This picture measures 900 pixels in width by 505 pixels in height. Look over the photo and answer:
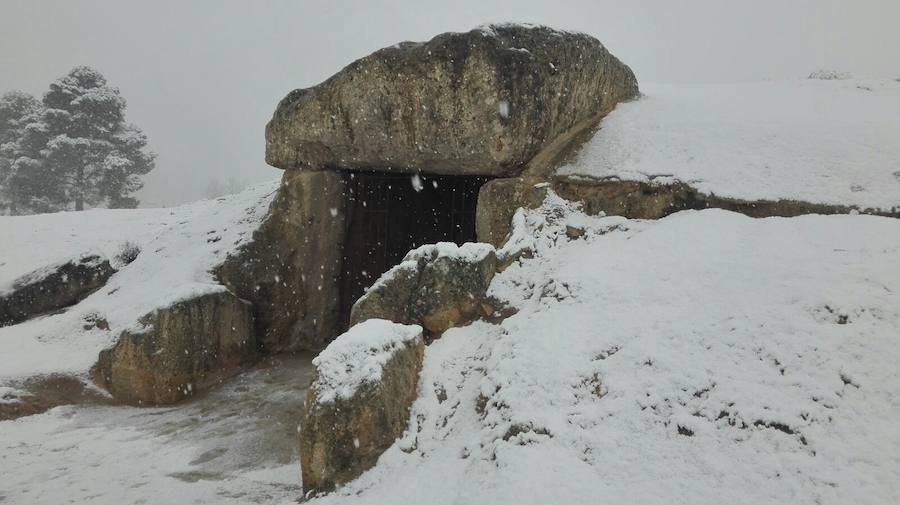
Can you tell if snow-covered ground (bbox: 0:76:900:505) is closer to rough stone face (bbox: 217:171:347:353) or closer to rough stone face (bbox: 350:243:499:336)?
rough stone face (bbox: 350:243:499:336)

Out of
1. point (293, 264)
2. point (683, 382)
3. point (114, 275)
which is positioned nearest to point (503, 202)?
point (683, 382)

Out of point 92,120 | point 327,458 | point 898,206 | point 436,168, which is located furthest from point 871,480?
point 92,120

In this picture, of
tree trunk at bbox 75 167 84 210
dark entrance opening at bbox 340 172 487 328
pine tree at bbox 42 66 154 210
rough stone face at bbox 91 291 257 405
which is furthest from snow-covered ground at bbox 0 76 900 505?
tree trunk at bbox 75 167 84 210

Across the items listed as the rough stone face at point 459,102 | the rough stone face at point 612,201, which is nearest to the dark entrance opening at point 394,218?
the rough stone face at point 459,102

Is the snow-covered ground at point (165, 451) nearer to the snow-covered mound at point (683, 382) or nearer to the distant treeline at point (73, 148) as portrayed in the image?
the snow-covered mound at point (683, 382)

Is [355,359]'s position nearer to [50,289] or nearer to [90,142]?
[50,289]

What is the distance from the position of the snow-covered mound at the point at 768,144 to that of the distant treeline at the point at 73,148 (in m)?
25.3

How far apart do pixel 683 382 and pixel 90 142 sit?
28.3m

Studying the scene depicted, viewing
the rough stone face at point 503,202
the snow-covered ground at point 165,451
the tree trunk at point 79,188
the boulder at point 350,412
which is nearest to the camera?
the boulder at point 350,412

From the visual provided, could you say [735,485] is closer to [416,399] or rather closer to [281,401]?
[416,399]

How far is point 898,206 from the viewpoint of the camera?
543 centimetres

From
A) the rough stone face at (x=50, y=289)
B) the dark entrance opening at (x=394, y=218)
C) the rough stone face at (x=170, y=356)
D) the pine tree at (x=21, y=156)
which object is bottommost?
the rough stone face at (x=170, y=356)

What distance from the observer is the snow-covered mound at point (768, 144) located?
599 centimetres

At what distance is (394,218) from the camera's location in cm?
1025
